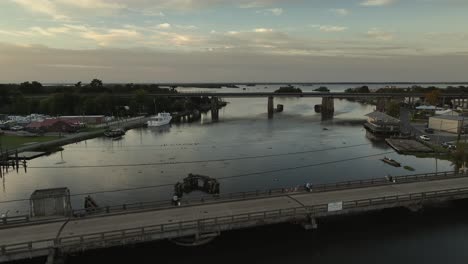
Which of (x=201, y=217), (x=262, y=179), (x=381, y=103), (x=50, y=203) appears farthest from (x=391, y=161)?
(x=381, y=103)

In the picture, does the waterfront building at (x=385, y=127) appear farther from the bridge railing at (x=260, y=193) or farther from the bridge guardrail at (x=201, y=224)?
the bridge guardrail at (x=201, y=224)

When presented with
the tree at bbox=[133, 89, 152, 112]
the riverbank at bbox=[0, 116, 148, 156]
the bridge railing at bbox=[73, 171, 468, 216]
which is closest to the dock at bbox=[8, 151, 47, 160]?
the riverbank at bbox=[0, 116, 148, 156]

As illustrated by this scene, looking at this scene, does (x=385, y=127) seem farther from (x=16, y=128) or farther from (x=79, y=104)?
(x=79, y=104)

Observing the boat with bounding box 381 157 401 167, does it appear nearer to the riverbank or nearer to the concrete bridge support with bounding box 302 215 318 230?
the concrete bridge support with bounding box 302 215 318 230

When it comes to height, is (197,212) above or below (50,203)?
below

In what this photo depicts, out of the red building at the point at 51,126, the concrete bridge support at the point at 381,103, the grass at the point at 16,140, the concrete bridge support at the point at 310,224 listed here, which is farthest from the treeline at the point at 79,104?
the concrete bridge support at the point at 310,224

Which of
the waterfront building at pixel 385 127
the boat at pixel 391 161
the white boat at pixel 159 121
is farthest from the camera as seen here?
the white boat at pixel 159 121
